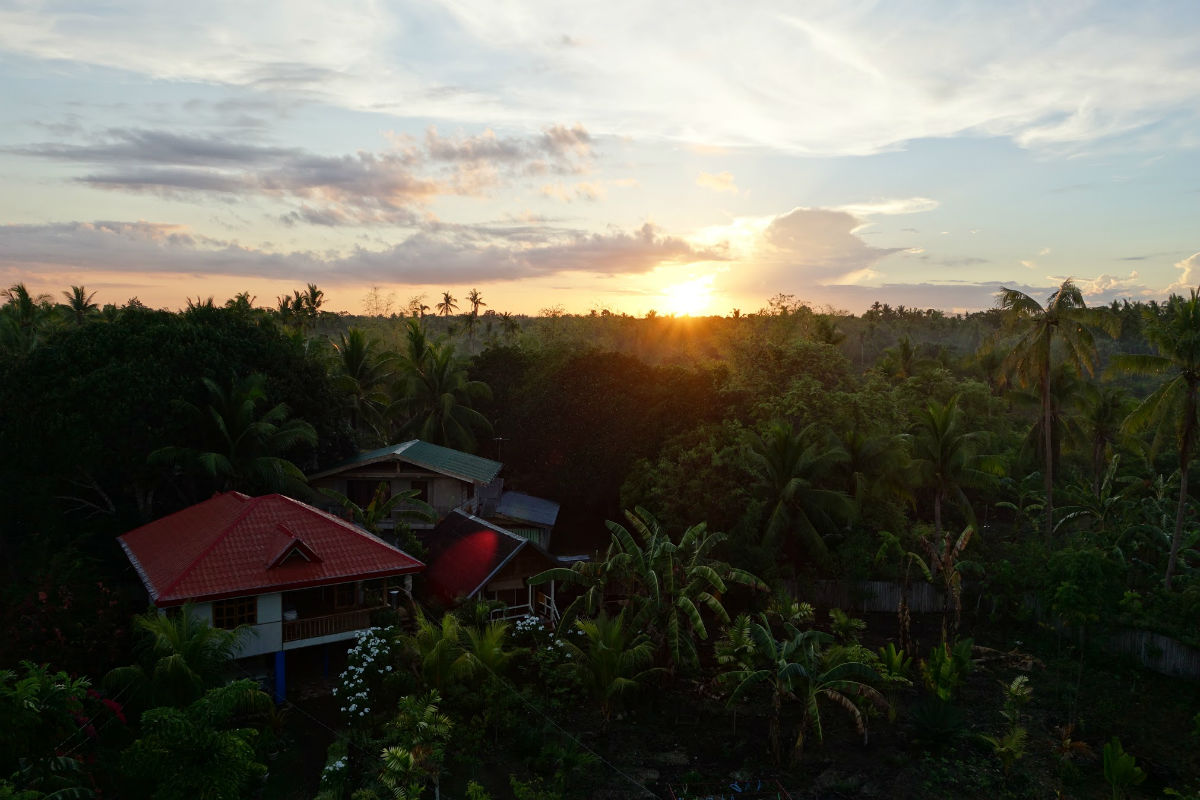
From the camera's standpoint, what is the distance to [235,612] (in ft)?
66.3

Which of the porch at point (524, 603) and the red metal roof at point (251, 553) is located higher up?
the red metal roof at point (251, 553)

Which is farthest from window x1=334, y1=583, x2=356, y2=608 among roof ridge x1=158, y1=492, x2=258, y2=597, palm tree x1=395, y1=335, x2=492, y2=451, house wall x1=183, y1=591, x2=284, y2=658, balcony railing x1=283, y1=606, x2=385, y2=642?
palm tree x1=395, y1=335, x2=492, y2=451

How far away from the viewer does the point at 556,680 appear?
21.4 meters

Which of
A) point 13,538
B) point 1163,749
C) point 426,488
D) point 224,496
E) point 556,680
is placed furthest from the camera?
point 426,488

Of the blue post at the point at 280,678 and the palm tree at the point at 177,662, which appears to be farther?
the blue post at the point at 280,678

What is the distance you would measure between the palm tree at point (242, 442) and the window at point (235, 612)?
7.23 meters

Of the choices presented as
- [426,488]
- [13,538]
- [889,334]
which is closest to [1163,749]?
[426,488]

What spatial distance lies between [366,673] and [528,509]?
619 inches

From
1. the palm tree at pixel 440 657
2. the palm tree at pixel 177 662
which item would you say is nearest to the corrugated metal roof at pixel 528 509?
the palm tree at pixel 440 657

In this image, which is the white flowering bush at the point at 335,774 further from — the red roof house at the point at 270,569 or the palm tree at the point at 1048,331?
the palm tree at the point at 1048,331

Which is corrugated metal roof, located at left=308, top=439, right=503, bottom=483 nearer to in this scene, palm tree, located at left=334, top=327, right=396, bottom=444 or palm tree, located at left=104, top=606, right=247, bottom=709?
palm tree, located at left=334, top=327, right=396, bottom=444

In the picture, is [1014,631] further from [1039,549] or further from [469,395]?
[469,395]

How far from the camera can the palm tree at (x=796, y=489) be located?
2827cm

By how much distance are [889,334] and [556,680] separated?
88.5m
